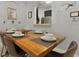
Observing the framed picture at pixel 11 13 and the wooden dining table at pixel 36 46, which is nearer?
the wooden dining table at pixel 36 46

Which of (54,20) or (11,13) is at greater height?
(11,13)

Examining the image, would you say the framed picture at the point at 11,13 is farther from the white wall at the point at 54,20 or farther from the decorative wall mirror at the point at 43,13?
the decorative wall mirror at the point at 43,13

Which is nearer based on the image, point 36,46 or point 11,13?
point 36,46

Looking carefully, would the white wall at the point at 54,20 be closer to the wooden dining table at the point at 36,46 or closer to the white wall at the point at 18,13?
the white wall at the point at 18,13

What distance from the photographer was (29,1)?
6.01 ft

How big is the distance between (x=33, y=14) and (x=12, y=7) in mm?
341

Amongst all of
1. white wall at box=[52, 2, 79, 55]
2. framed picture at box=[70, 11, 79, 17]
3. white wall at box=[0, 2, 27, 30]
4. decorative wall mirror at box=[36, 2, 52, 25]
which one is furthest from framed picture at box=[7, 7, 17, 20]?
framed picture at box=[70, 11, 79, 17]

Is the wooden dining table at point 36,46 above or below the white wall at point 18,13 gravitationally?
below

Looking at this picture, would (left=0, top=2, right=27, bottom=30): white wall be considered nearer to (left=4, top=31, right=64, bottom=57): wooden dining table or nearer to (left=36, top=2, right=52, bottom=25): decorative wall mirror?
(left=36, top=2, right=52, bottom=25): decorative wall mirror

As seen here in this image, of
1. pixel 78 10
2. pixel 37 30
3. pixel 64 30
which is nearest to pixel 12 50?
pixel 37 30

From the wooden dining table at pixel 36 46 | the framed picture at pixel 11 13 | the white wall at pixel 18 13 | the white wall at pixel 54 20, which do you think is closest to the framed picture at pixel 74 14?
the white wall at pixel 54 20

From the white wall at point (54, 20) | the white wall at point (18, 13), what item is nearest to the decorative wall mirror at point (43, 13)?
the white wall at point (54, 20)

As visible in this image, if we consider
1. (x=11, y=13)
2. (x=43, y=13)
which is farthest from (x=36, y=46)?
(x=11, y=13)

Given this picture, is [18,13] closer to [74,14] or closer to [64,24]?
[64,24]
